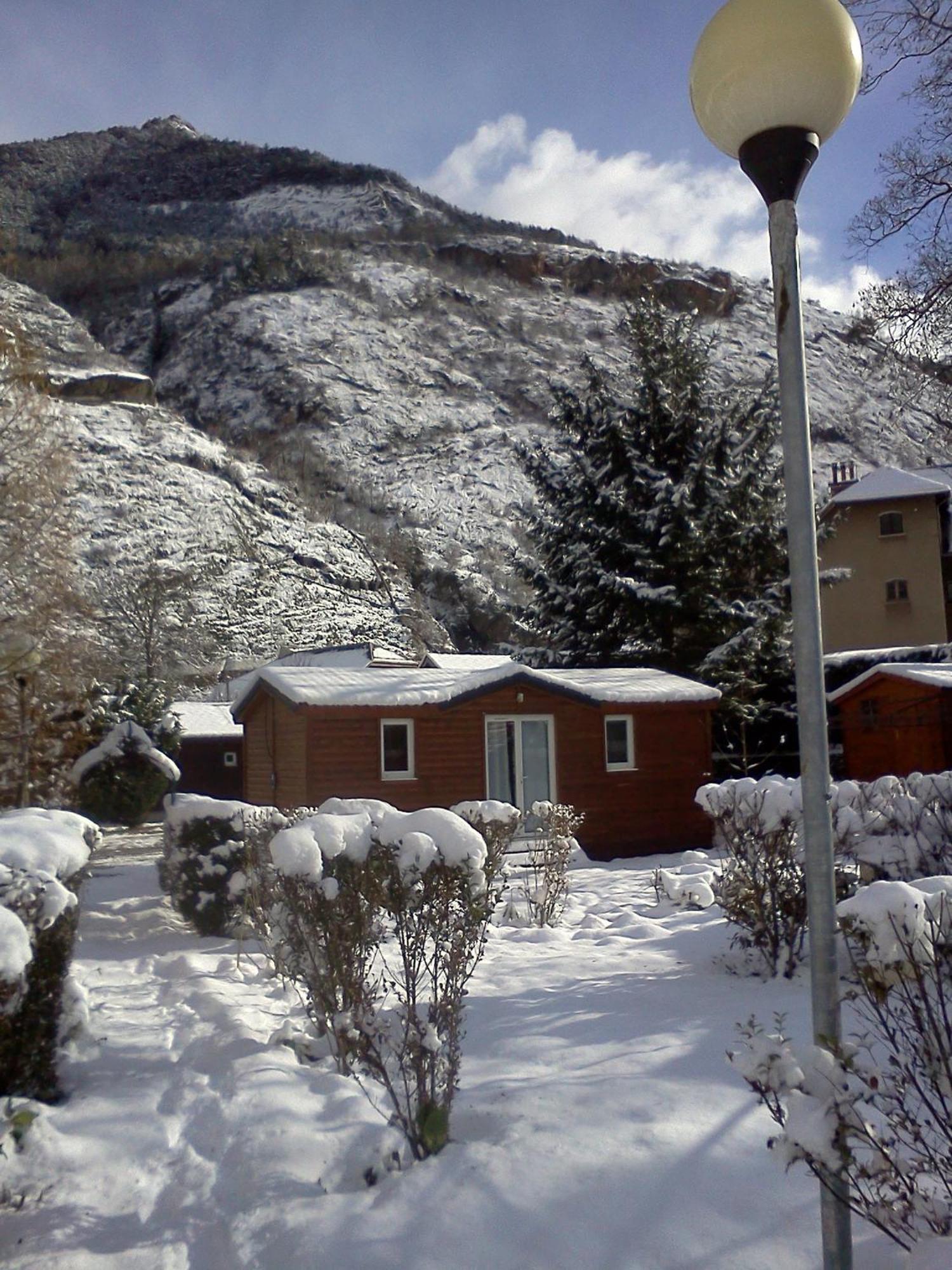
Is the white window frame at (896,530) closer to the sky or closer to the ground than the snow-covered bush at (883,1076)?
closer to the sky

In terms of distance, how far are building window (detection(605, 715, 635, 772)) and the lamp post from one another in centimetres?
1404

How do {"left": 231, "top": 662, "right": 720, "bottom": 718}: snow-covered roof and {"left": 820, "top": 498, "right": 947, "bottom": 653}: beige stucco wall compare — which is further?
{"left": 820, "top": 498, "right": 947, "bottom": 653}: beige stucco wall

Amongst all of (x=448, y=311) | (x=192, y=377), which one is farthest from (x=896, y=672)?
(x=448, y=311)

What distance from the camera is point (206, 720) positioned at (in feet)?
114

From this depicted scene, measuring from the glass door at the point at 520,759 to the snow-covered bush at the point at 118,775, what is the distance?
504cm

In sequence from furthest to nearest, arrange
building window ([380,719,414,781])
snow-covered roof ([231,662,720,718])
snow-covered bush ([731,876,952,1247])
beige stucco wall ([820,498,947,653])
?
1. beige stucco wall ([820,498,947,653])
2. building window ([380,719,414,781])
3. snow-covered roof ([231,662,720,718])
4. snow-covered bush ([731,876,952,1247])

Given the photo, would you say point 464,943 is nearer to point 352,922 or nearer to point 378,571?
point 352,922

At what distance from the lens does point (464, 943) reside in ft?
13.3

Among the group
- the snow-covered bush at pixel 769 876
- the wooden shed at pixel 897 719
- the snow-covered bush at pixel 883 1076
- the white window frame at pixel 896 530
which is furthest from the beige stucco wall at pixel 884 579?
the snow-covered bush at pixel 883 1076

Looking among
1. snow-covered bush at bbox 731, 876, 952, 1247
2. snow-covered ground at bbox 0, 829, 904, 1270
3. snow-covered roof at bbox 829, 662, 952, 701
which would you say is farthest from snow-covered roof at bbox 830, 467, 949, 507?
snow-covered bush at bbox 731, 876, 952, 1247

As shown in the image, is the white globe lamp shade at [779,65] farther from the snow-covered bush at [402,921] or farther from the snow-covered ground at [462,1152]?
the snow-covered ground at [462,1152]

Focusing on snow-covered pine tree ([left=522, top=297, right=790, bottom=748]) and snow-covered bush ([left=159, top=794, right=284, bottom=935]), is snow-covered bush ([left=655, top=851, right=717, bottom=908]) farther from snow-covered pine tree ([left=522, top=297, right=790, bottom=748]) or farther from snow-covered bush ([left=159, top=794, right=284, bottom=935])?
snow-covered pine tree ([left=522, top=297, right=790, bottom=748])

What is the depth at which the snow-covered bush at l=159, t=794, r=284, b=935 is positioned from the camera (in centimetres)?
867

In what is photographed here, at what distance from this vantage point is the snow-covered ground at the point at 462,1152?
318cm
